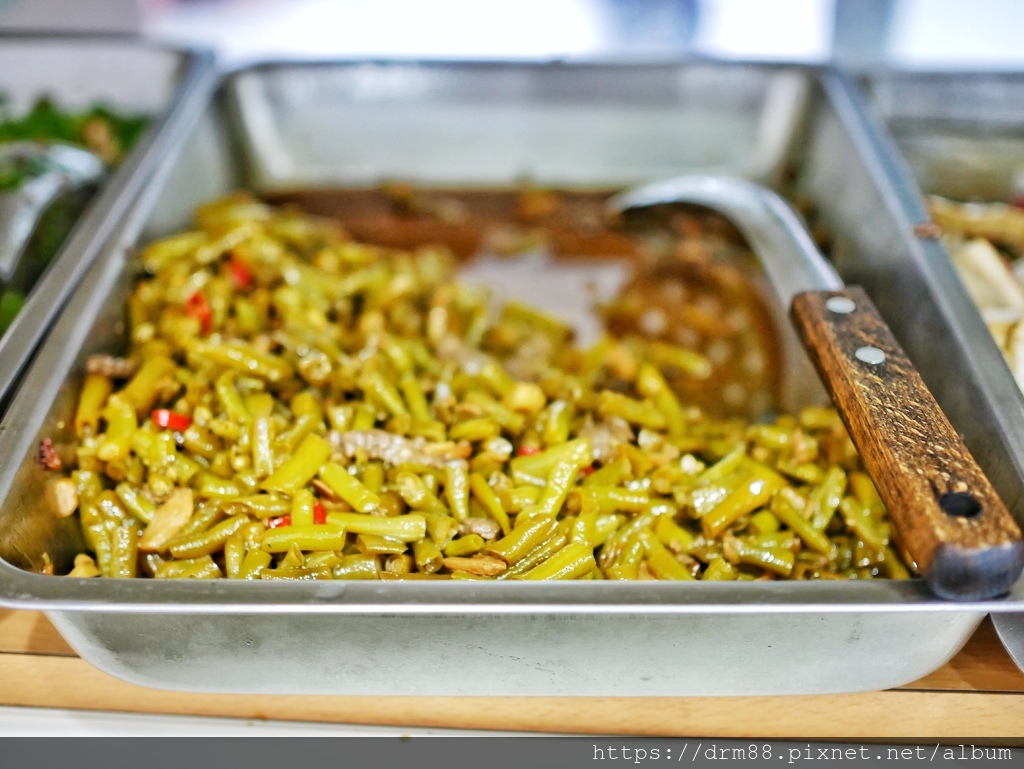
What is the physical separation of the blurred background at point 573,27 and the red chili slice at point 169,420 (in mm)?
1211

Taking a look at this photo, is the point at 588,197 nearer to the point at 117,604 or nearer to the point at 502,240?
the point at 502,240

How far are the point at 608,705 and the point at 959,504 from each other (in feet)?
1.69

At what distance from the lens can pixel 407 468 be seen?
1.24 meters

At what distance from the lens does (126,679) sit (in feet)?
3.51

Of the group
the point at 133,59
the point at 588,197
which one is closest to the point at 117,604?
the point at 588,197

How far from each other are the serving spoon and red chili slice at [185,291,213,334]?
99cm

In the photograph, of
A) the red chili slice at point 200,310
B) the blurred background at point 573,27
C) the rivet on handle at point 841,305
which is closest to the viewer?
the rivet on handle at point 841,305

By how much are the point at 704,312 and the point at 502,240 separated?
0.51 meters

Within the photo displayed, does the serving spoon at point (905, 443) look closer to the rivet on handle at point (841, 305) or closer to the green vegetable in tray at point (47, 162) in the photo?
the rivet on handle at point (841, 305)

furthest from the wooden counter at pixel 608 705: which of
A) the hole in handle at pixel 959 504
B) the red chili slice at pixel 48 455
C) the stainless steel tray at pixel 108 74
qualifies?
the stainless steel tray at pixel 108 74

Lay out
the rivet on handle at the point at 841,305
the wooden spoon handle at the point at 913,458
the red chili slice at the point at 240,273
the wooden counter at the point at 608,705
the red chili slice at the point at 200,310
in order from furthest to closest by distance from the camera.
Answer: the red chili slice at the point at 240,273 < the red chili slice at the point at 200,310 < the rivet on handle at the point at 841,305 < the wooden counter at the point at 608,705 < the wooden spoon handle at the point at 913,458

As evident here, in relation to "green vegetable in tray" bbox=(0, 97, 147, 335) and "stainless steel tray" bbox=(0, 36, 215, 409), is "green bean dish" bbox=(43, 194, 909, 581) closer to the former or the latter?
"green vegetable in tray" bbox=(0, 97, 147, 335)

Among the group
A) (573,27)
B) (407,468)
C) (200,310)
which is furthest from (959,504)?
(573,27)

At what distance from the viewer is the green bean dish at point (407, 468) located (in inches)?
44.2
